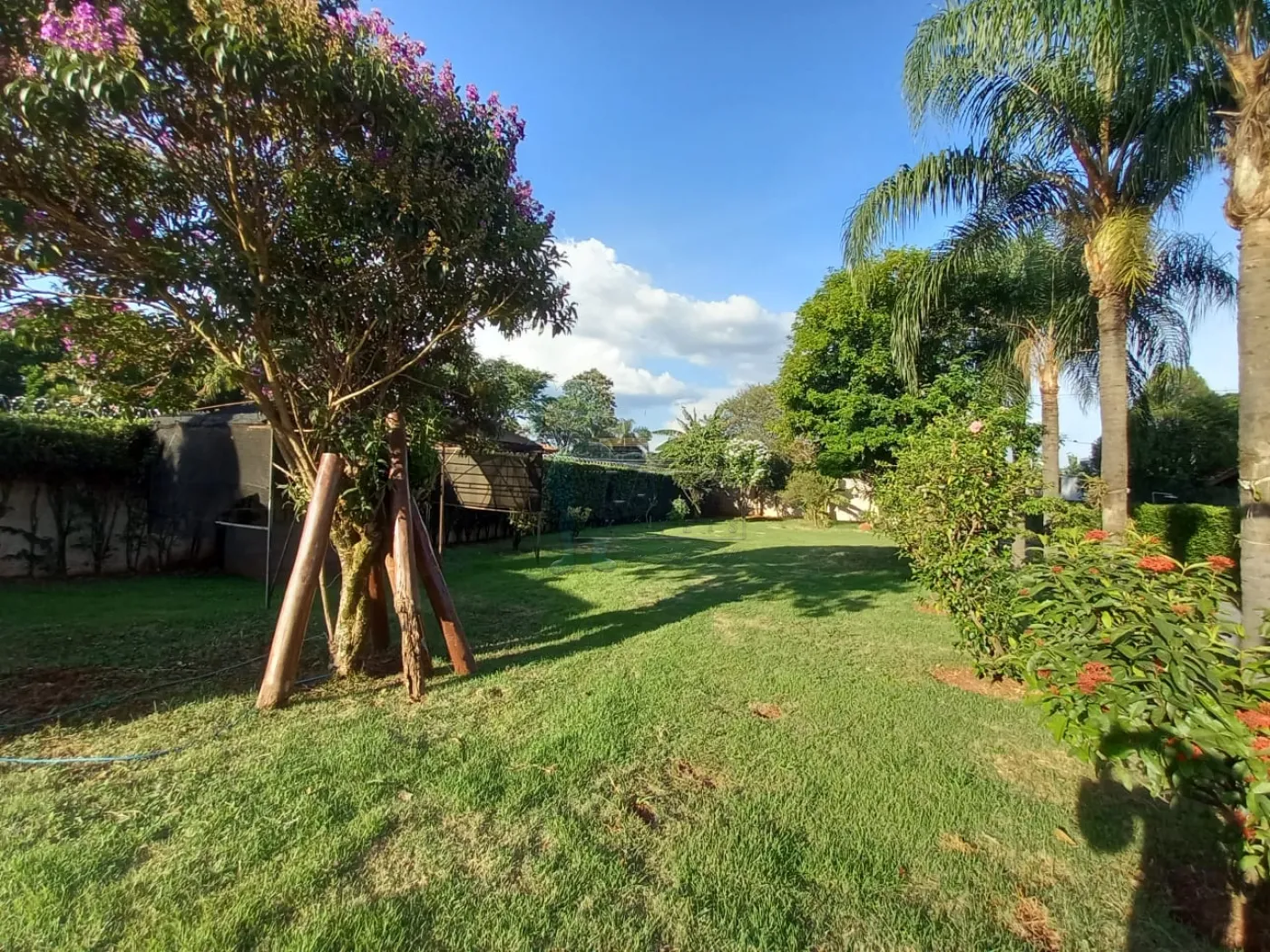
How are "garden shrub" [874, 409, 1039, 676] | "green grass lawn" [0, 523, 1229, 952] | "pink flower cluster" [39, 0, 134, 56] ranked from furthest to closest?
"garden shrub" [874, 409, 1039, 676] < "pink flower cluster" [39, 0, 134, 56] < "green grass lawn" [0, 523, 1229, 952]

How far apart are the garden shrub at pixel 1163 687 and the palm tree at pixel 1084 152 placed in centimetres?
491

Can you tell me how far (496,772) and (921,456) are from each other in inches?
178

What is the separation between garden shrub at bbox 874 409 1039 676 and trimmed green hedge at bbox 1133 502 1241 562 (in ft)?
30.5

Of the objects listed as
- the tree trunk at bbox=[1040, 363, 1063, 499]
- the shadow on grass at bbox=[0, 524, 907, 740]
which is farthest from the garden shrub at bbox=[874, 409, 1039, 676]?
the tree trunk at bbox=[1040, 363, 1063, 499]

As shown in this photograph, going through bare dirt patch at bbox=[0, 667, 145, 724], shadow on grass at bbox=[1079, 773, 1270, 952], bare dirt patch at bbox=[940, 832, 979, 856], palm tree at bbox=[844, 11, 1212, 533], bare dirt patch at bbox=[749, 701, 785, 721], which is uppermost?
palm tree at bbox=[844, 11, 1212, 533]

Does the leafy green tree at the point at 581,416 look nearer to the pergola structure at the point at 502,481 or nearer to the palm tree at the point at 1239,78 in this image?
the pergola structure at the point at 502,481

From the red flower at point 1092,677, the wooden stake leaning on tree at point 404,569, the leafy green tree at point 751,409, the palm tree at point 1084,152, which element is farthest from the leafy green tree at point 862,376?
the leafy green tree at point 751,409

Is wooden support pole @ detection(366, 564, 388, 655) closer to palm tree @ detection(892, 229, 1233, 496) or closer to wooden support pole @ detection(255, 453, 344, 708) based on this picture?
wooden support pole @ detection(255, 453, 344, 708)

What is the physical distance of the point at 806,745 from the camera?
374 cm

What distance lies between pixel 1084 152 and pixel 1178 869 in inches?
295

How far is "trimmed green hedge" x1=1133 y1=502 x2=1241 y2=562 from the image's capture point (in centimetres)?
1221

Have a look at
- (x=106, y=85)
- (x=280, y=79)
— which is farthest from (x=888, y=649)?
(x=106, y=85)

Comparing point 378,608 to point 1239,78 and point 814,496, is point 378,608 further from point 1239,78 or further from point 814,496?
point 814,496

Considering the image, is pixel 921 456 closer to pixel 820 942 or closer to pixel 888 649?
pixel 888 649
